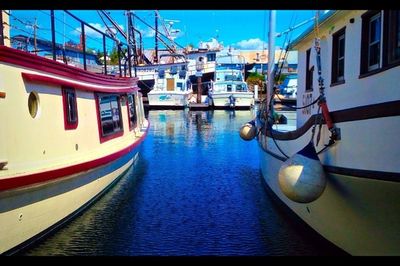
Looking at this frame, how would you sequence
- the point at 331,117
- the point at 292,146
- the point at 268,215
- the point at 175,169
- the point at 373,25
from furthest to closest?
the point at 175,169 < the point at 268,215 < the point at 292,146 < the point at 331,117 < the point at 373,25

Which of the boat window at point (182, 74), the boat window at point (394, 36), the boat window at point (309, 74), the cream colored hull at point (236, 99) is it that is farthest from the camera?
the boat window at point (182, 74)

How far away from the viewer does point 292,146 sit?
8.27 meters

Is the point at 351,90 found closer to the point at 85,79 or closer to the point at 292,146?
the point at 292,146

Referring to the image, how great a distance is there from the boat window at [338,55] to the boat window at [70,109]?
192 inches

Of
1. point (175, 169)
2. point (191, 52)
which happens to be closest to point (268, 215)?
point (175, 169)

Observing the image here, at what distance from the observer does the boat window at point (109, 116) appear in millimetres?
11109

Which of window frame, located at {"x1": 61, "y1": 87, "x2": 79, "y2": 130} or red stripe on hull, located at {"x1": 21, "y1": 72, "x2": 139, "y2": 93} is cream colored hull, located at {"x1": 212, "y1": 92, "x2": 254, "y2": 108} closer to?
red stripe on hull, located at {"x1": 21, "y1": 72, "x2": 139, "y2": 93}

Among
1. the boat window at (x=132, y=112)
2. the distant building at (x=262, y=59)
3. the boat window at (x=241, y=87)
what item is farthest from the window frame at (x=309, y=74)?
the distant building at (x=262, y=59)

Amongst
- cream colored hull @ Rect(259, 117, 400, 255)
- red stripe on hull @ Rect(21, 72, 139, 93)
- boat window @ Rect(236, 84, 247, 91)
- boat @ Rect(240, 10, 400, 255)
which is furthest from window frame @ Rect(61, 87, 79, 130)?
boat window @ Rect(236, 84, 247, 91)

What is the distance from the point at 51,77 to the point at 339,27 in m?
4.78

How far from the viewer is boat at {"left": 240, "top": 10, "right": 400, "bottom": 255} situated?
15.8ft

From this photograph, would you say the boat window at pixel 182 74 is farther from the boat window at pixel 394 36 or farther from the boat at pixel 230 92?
the boat window at pixel 394 36

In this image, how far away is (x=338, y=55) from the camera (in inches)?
265

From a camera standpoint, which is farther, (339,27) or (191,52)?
(191,52)
